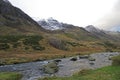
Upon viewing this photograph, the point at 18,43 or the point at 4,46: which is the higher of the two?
the point at 18,43

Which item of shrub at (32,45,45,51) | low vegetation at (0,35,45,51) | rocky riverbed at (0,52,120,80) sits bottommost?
rocky riverbed at (0,52,120,80)

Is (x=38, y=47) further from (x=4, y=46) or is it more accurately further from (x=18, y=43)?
(x=4, y=46)

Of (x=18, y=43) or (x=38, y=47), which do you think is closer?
(x=38, y=47)

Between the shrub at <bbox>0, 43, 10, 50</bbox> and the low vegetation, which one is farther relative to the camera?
the low vegetation

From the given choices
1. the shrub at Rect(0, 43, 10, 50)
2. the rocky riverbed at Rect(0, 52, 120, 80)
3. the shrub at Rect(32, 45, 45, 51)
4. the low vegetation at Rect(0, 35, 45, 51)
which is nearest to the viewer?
the rocky riverbed at Rect(0, 52, 120, 80)

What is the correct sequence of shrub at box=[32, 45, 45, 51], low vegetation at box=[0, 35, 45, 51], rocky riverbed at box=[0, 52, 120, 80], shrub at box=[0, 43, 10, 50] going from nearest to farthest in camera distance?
rocky riverbed at box=[0, 52, 120, 80] < shrub at box=[0, 43, 10, 50] < low vegetation at box=[0, 35, 45, 51] < shrub at box=[32, 45, 45, 51]

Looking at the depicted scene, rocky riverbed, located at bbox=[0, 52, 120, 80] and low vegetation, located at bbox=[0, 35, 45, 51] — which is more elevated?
low vegetation, located at bbox=[0, 35, 45, 51]

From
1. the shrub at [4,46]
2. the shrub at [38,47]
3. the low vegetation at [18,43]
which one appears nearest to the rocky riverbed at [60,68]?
the shrub at [4,46]

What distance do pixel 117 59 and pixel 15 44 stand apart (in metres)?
146

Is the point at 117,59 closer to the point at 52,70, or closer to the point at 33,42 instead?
the point at 52,70

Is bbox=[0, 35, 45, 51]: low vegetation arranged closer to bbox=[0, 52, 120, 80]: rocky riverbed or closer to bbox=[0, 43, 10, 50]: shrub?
bbox=[0, 43, 10, 50]: shrub

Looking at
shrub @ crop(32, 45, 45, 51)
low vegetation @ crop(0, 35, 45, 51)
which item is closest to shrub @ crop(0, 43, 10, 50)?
low vegetation @ crop(0, 35, 45, 51)

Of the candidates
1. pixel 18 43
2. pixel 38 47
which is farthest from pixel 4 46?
pixel 38 47

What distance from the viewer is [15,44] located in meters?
179
